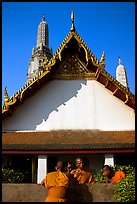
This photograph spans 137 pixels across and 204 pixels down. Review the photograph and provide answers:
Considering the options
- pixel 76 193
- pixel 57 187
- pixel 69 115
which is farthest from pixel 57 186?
pixel 69 115

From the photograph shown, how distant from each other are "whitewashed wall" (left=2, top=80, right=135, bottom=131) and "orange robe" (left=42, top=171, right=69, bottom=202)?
197 inches

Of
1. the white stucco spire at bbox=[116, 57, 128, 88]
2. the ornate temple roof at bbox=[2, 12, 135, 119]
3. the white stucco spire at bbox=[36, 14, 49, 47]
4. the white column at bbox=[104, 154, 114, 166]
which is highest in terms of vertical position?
the white stucco spire at bbox=[36, 14, 49, 47]

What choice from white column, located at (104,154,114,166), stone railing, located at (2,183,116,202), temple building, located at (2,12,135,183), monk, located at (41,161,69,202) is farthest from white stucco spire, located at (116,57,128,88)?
monk, located at (41,161,69,202)

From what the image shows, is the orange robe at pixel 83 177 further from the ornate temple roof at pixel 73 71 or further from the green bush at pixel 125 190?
the ornate temple roof at pixel 73 71

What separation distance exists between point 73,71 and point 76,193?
6180 millimetres

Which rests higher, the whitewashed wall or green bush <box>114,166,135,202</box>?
the whitewashed wall

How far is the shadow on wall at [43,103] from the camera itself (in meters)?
11.8

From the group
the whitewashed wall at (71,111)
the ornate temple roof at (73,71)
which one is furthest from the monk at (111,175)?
the ornate temple roof at (73,71)

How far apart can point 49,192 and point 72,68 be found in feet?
22.2

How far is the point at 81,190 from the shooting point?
759 cm

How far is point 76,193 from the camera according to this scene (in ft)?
24.8

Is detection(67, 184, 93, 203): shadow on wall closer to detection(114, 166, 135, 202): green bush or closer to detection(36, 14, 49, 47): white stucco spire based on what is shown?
detection(114, 166, 135, 202): green bush

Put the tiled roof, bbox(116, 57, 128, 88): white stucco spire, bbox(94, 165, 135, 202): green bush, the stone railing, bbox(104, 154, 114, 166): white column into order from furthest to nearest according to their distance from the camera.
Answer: bbox(116, 57, 128, 88): white stucco spire
bbox(104, 154, 114, 166): white column
the tiled roof
the stone railing
bbox(94, 165, 135, 202): green bush

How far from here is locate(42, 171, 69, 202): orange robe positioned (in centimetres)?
677
